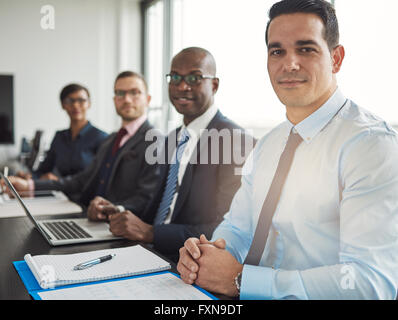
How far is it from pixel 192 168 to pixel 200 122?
331 mm

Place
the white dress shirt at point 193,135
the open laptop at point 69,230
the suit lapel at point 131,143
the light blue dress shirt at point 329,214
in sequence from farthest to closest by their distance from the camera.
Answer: the suit lapel at point 131,143, the white dress shirt at point 193,135, the open laptop at point 69,230, the light blue dress shirt at point 329,214

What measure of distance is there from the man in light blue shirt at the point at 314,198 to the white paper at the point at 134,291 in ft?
0.17

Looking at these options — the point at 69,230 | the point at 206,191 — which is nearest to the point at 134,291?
the point at 69,230

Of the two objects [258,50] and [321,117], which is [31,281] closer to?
[321,117]

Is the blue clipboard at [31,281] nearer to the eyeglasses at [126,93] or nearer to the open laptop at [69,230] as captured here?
the open laptop at [69,230]

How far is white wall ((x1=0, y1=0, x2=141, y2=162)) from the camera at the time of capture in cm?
572

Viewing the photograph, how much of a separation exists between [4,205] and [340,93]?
186cm

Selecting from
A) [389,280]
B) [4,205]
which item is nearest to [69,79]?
[4,205]

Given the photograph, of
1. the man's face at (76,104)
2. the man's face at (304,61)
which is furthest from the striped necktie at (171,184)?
the man's face at (76,104)

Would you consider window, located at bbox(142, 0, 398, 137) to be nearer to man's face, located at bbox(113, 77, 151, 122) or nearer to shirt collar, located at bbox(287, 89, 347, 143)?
shirt collar, located at bbox(287, 89, 347, 143)

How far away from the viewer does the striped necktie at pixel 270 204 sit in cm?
123

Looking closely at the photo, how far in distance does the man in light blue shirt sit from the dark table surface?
0.90 feet

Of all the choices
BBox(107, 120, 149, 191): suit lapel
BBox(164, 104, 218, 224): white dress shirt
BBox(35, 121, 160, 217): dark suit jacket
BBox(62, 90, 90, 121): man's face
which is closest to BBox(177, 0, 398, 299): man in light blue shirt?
BBox(164, 104, 218, 224): white dress shirt
